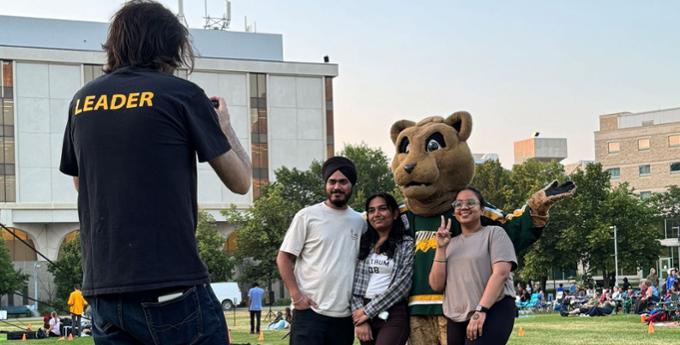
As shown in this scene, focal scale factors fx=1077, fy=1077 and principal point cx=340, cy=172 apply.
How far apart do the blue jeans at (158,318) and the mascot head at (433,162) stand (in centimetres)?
447

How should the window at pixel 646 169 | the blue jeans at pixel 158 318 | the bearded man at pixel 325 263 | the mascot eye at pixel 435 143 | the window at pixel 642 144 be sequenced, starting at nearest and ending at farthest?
1. the blue jeans at pixel 158 318
2. the bearded man at pixel 325 263
3. the mascot eye at pixel 435 143
4. the window at pixel 646 169
5. the window at pixel 642 144

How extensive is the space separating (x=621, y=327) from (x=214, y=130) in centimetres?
2419

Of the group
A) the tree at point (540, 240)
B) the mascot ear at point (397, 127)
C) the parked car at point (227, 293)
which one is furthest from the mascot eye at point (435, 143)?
the tree at point (540, 240)

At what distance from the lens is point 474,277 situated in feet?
24.2

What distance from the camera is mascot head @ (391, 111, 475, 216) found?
7934 millimetres

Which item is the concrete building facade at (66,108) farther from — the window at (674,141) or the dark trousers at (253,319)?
the window at (674,141)

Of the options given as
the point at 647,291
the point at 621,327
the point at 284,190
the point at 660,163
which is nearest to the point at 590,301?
the point at 647,291

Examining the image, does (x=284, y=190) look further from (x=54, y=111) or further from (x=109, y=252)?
(x=109, y=252)

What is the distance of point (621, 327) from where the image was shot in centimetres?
2630

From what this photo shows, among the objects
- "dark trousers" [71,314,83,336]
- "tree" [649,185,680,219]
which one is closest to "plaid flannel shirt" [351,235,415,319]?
"dark trousers" [71,314,83,336]

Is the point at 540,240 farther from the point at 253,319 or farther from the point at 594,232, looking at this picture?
the point at 253,319

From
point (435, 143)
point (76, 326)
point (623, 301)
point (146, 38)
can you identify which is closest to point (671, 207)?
point (623, 301)

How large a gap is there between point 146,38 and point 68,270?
5558cm

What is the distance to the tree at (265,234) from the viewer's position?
2403 inches
